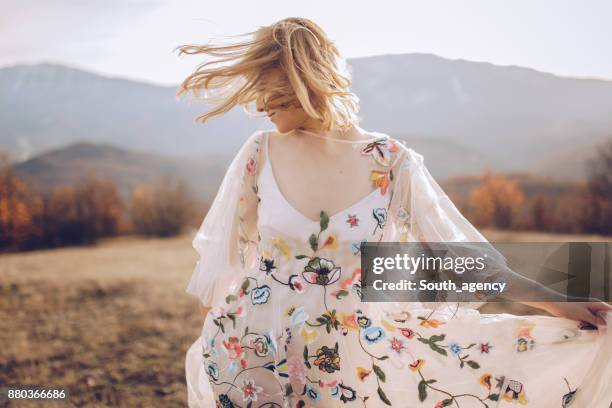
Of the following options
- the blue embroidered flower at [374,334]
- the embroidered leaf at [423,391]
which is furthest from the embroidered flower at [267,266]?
the embroidered leaf at [423,391]

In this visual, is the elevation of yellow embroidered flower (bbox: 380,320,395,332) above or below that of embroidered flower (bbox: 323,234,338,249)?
below

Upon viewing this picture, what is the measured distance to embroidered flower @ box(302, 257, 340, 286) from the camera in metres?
1.37

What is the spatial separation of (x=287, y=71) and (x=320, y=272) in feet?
1.87

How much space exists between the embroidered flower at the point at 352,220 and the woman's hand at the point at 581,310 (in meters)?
0.52

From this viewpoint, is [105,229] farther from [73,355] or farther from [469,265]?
[469,265]

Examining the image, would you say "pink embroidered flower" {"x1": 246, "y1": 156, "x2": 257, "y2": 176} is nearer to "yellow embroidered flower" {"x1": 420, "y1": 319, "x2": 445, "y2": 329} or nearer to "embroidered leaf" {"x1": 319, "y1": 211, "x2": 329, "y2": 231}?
"embroidered leaf" {"x1": 319, "y1": 211, "x2": 329, "y2": 231}

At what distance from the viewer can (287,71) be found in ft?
4.56

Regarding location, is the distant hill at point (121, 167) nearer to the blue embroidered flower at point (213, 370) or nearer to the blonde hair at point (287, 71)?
the blonde hair at point (287, 71)

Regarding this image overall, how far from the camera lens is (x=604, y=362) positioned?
4.15 ft

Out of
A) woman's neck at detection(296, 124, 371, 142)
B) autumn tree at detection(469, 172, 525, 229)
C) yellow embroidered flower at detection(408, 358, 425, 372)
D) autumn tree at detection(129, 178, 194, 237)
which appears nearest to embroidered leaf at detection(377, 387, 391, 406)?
yellow embroidered flower at detection(408, 358, 425, 372)

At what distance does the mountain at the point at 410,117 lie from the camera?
4531mm

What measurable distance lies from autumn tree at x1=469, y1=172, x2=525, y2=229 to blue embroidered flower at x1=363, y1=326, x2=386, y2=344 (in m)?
4.18

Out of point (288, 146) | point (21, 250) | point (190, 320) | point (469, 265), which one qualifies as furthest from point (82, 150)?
point (469, 265)

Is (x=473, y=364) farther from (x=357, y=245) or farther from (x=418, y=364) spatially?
(x=357, y=245)
